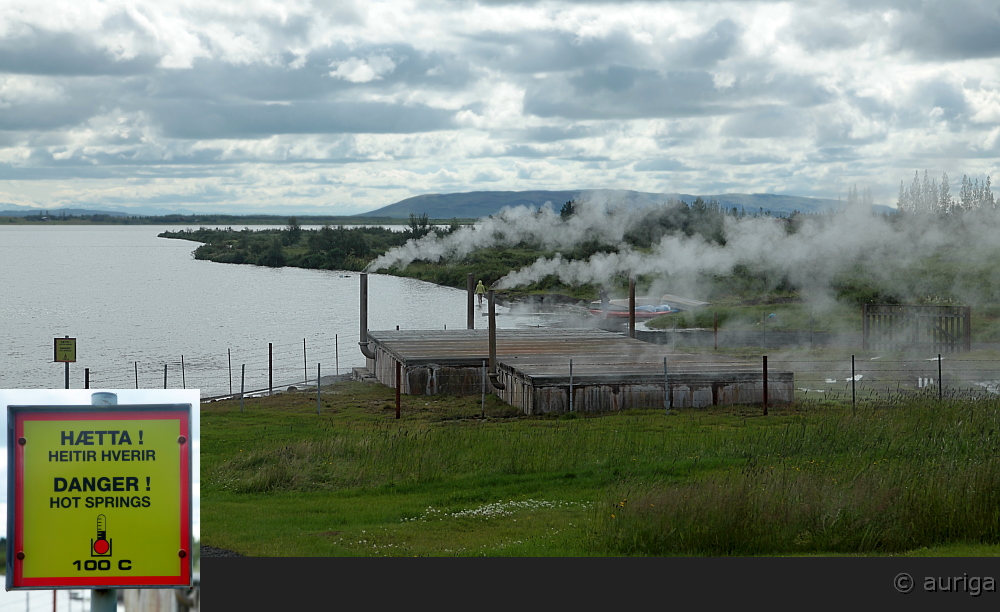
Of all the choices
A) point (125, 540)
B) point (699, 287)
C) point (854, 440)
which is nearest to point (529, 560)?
point (125, 540)

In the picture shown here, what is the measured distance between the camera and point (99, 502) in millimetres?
3826

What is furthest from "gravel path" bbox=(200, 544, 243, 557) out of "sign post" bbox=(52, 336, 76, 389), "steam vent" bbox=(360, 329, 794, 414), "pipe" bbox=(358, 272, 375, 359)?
"pipe" bbox=(358, 272, 375, 359)

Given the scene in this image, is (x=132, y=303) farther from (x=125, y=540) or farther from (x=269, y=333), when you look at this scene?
(x=125, y=540)

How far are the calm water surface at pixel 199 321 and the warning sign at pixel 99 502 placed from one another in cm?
3349

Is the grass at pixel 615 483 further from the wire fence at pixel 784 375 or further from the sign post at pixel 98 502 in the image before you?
the sign post at pixel 98 502

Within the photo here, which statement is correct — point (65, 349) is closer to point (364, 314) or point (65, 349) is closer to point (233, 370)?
point (364, 314)

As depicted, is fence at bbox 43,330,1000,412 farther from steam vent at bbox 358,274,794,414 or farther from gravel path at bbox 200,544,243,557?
gravel path at bbox 200,544,243,557

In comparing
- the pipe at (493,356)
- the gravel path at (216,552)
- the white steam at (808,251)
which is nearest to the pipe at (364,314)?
the pipe at (493,356)

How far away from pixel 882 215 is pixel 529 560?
39.1 meters

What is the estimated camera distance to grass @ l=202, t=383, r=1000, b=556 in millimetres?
10555

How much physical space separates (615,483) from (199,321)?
6164 cm

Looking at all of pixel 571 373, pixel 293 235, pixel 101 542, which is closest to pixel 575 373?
pixel 571 373

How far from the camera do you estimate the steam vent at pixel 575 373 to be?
24875mm

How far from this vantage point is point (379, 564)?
30.8ft
